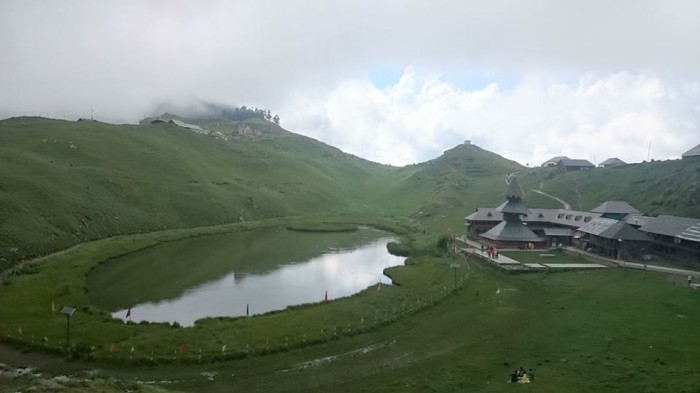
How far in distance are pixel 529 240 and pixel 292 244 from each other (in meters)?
41.9

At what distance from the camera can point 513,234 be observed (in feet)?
269

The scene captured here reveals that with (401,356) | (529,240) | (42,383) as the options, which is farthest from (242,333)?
(529,240)

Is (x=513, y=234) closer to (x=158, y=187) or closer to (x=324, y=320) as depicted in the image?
(x=324, y=320)

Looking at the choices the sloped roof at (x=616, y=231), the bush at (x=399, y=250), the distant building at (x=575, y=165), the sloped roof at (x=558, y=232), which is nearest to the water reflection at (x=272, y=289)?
the bush at (x=399, y=250)

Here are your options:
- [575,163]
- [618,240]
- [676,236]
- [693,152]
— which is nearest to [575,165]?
[575,163]

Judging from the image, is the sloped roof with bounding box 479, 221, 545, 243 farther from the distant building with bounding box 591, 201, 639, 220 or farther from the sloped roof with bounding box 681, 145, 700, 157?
the sloped roof with bounding box 681, 145, 700, 157

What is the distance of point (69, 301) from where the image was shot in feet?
146

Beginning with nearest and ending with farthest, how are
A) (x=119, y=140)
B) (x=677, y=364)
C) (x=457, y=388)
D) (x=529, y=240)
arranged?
(x=457, y=388) → (x=677, y=364) → (x=529, y=240) → (x=119, y=140)

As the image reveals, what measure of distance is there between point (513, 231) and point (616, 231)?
1638cm

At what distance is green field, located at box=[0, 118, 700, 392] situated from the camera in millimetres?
30500

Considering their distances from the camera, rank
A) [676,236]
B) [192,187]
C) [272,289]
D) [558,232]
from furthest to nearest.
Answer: [192,187] → [558,232] → [676,236] → [272,289]

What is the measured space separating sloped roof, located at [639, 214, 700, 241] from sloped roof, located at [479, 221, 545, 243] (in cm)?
1638

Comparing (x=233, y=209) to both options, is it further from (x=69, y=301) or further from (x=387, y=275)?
(x=69, y=301)

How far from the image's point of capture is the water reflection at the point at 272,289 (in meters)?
44.6
